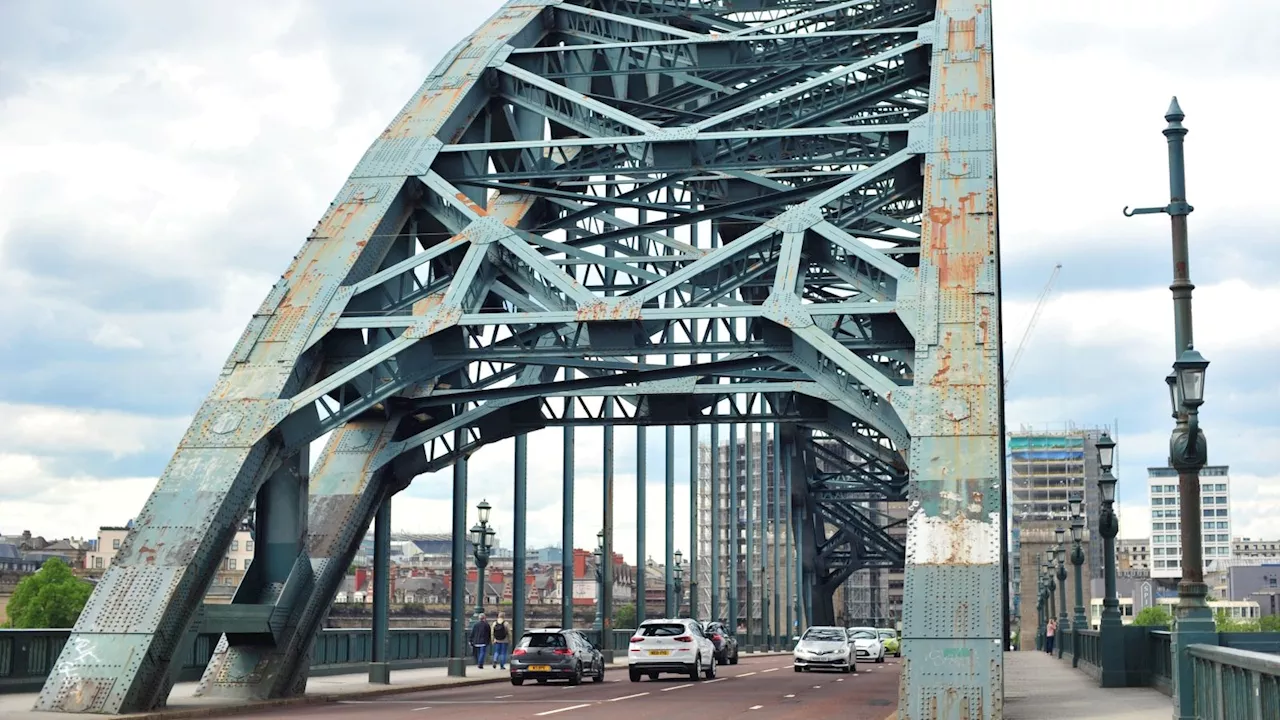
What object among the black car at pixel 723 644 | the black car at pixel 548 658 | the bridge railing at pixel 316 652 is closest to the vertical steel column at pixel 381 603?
the bridge railing at pixel 316 652

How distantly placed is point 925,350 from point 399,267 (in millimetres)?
8798

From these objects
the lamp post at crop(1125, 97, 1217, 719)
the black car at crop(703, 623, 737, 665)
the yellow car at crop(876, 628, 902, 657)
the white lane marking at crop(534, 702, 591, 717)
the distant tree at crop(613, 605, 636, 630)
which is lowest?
the distant tree at crop(613, 605, 636, 630)

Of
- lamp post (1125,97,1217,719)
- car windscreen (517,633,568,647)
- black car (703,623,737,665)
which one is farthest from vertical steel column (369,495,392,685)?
black car (703,623,737,665)

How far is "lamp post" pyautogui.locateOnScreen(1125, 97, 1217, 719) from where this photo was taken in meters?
18.2

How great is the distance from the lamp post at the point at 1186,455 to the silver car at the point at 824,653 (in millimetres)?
30055

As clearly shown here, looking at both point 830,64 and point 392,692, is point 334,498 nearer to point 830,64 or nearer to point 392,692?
point 392,692

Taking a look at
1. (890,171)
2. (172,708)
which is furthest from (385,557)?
(890,171)

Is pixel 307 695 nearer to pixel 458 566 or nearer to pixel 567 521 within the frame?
pixel 458 566

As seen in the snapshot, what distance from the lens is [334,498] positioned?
3006 centimetres

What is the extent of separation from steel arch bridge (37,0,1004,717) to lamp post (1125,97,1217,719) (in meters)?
2.90

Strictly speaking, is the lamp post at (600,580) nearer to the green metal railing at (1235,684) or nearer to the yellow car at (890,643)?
the yellow car at (890,643)

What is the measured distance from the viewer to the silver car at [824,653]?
49.2 metres

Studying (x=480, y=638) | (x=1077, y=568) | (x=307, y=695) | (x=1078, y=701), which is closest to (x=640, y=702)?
(x=307, y=695)

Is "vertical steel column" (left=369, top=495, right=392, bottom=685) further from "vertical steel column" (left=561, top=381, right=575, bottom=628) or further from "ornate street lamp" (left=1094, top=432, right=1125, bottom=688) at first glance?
"ornate street lamp" (left=1094, top=432, right=1125, bottom=688)
